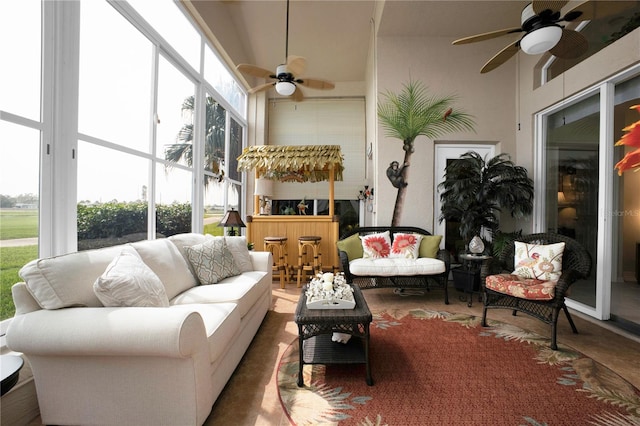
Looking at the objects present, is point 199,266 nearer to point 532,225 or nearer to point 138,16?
point 138,16

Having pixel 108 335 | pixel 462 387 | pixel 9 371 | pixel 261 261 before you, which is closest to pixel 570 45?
pixel 462 387

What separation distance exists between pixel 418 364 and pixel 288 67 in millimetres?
3769

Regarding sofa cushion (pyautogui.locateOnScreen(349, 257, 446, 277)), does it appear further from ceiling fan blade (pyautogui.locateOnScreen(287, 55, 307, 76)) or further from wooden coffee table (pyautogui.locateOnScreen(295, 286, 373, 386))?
ceiling fan blade (pyautogui.locateOnScreen(287, 55, 307, 76))

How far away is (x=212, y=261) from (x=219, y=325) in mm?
1126

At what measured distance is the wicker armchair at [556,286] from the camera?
2.55m

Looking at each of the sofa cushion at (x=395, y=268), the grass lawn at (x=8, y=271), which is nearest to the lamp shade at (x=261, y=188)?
the sofa cushion at (x=395, y=268)

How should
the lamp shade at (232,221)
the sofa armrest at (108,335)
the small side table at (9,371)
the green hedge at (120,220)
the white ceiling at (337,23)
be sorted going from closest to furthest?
the small side table at (9,371) < the sofa armrest at (108,335) < the green hedge at (120,220) < the lamp shade at (232,221) < the white ceiling at (337,23)

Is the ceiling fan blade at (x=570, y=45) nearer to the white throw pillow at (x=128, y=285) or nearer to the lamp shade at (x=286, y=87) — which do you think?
the lamp shade at (x=286, y=87)

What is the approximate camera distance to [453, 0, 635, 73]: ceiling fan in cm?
235

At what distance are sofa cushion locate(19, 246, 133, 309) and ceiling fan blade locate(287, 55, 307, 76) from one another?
3230mm

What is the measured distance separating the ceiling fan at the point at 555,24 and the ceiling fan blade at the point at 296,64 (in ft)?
6.40

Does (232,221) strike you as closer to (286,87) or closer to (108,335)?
(286,87)

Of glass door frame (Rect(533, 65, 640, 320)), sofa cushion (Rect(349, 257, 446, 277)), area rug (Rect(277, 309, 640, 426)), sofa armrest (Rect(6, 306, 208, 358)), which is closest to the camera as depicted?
sofa armrest (Rect(6, 306, 208, 358))

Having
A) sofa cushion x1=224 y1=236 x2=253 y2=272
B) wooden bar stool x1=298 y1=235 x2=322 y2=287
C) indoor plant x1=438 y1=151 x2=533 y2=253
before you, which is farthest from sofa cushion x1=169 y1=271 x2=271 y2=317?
indoor plant x1=438 y1=151 x2=533 y2=253
